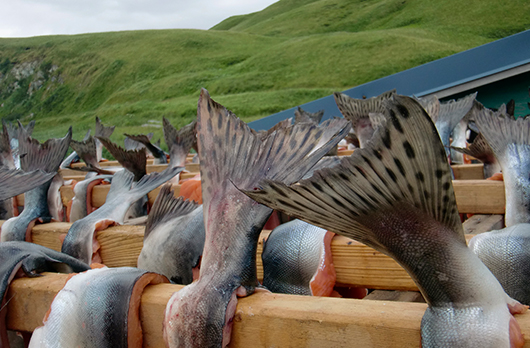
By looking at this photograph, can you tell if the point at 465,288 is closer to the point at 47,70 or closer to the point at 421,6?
the point at 421,6

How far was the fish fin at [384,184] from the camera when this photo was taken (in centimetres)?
64

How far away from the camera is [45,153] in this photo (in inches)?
85.6

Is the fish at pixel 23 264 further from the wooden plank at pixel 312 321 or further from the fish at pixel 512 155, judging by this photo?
the fish at pixel 512 155

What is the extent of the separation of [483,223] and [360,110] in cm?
103

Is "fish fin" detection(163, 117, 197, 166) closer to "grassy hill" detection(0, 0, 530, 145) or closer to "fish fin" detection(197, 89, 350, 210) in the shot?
"fish fin" detection(197, 89, 350, 210)

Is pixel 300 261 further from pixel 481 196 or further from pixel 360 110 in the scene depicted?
pixel 360 110

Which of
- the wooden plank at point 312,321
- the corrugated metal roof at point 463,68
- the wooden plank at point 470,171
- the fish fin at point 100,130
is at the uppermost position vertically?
the corrugated metal roof at point 463,68

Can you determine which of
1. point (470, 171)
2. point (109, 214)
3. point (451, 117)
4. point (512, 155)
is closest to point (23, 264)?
point (109, 214)

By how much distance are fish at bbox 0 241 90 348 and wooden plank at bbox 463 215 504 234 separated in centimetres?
143

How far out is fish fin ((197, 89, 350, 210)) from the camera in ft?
3.26

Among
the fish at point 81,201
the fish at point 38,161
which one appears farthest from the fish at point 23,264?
the fish at point 81,201

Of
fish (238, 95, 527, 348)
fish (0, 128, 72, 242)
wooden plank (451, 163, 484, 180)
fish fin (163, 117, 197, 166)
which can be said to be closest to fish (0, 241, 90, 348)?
fish (0, 128, 72, 242)

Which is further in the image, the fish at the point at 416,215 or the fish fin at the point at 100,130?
the fish fin at the point at 100,130

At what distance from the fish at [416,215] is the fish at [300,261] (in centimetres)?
49
